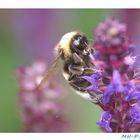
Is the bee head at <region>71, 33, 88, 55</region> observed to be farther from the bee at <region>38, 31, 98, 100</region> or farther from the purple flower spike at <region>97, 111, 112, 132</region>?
the purple flower spike at <region>97, 111, 112, 132</region>

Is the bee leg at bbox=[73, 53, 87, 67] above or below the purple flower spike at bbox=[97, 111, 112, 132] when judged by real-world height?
above

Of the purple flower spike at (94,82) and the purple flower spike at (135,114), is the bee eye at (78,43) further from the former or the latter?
the purple flower spike at (135,114)

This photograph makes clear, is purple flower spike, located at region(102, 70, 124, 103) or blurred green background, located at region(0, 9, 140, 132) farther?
blurred green background, located at region(0, 9, 140, 132)

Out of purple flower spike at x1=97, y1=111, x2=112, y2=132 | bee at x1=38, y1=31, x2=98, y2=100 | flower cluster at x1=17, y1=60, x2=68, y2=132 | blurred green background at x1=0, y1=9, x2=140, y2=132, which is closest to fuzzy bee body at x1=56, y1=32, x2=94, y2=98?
bee at x1=38, y1=31, x2=98, y2=100

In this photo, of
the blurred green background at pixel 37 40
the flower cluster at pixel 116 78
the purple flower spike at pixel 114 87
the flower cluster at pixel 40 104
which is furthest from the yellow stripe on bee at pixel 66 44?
the blurred green background at pixel 37 40

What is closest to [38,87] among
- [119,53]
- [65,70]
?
[65,70]

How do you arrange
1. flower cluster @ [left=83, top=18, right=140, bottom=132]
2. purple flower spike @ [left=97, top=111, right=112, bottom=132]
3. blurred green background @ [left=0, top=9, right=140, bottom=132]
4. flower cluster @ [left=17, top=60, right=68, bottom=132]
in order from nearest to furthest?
flower cluster @ [left=83, top=18, right=140, bottom=132], purple flower spike @ [left=97, top=111, right=112, bottom=132], flower cluster @ [left=17, top=60, right=68, bottom=132], blurred green background @ [left=0, top=9, right=140, bottom=132]

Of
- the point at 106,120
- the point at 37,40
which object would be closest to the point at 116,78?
the point at 106,120
